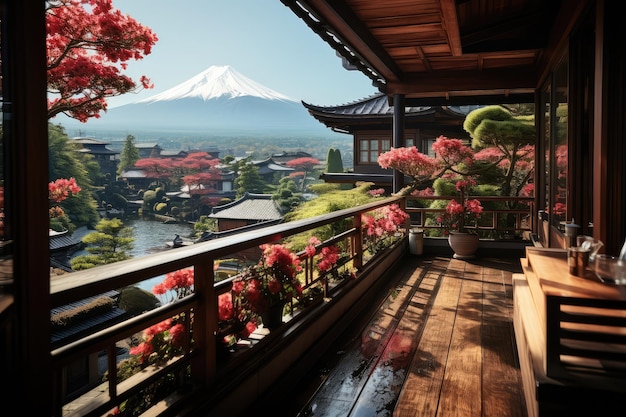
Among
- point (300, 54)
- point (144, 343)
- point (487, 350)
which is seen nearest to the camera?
point (144, 343)

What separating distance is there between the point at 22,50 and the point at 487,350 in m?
2.89

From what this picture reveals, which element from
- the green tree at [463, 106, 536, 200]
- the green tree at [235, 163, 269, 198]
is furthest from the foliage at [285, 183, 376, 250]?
the green tree at [235, 163, 269, 198]

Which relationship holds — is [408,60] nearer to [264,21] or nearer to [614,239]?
[614,239]

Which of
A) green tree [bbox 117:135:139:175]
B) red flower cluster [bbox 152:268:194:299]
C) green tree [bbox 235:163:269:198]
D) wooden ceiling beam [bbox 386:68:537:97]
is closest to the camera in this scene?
red flower cluster [bbox 152:268:194:299]

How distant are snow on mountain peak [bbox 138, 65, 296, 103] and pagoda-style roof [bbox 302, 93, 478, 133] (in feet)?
147

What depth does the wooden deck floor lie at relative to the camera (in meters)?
2.30

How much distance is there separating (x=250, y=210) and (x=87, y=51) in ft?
55.5

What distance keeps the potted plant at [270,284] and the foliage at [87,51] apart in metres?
3.98

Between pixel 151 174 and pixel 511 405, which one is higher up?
pixel 151 174

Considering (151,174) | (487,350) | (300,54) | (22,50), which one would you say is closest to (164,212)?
(151,174)

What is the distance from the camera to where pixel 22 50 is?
1050 millimetres

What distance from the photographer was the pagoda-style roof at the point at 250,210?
72.6ft

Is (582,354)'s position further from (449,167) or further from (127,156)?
(127,156)

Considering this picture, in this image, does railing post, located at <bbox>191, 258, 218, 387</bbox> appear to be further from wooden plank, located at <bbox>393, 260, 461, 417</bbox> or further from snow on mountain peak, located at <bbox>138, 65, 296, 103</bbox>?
snow on mountain peak, located at <bbox>138, 65, 296, 103</bbox>
